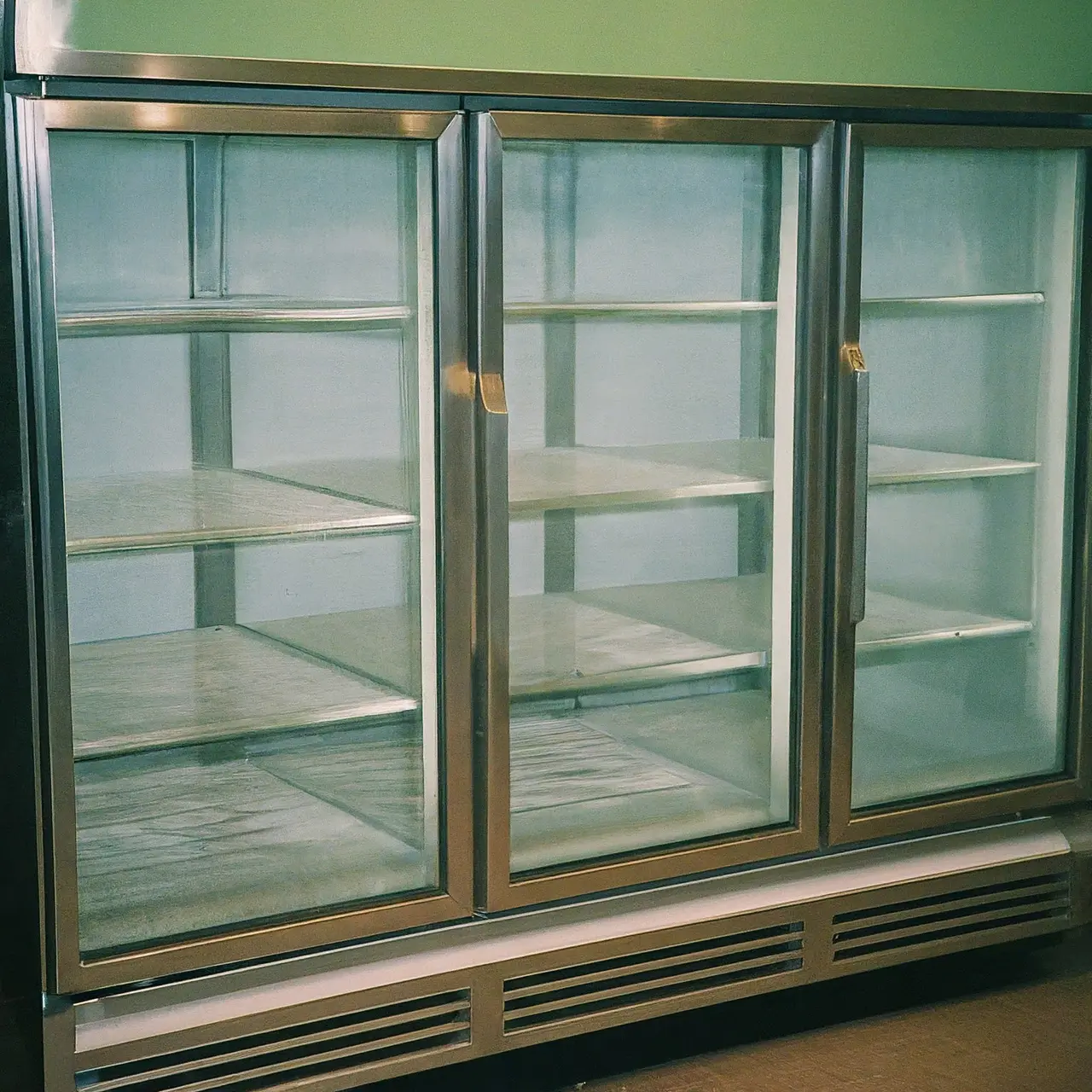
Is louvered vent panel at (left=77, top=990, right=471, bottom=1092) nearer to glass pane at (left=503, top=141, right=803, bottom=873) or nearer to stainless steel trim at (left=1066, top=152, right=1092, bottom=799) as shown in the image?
glass pane at (left=503, top=141, right=803, bottom=873)

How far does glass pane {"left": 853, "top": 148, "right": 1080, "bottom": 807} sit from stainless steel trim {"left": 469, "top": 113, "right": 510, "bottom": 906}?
0.97 m

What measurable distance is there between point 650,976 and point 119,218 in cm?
178

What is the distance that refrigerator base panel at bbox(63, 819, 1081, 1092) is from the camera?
262 cm

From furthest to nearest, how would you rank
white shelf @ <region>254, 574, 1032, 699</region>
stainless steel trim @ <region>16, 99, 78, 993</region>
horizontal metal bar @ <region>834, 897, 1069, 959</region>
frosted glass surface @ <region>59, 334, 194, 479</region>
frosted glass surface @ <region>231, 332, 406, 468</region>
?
horizontal metal bar @ <region>834, 897, 1069, 959</region>, white shelf @ <region>254, 574, 1032, 699</region>, frosted glass surface @ <region>231, 332, 406, 468</region>, frosted glass surface @ <region>59, 334, 194, 479</region>, stainless steel trim @ <region>16, 99, 78, 993</region>

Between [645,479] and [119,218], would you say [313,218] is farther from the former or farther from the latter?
[645,479]

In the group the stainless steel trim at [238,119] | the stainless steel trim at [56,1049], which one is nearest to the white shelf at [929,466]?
the stainless steel trim at [238,119]

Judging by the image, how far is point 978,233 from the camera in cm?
345

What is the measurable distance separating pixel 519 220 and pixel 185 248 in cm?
66

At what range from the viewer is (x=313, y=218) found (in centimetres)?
276

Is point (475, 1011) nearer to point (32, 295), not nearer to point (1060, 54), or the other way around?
point (32, 295)

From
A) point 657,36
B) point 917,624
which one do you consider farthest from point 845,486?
point 657,36

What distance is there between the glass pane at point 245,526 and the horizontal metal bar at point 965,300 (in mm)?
1086

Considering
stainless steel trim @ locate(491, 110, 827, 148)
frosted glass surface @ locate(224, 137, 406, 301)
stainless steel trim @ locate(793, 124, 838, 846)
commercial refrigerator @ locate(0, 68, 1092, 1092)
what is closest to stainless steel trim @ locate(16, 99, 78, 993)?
commercial refrigerator @ locate(0, 68, 1092, 1092)

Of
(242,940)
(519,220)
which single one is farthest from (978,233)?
(242,940)
